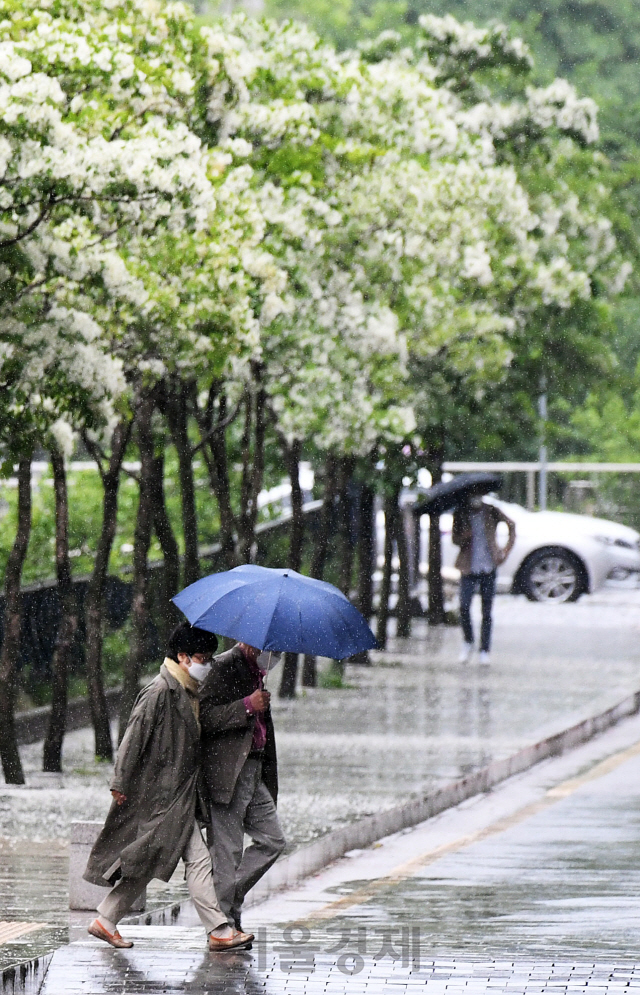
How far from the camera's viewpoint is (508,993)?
7.27m

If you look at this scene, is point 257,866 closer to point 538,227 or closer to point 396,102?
point 396,102

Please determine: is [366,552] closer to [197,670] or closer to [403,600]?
[403,600]

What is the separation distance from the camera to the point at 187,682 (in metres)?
8.45

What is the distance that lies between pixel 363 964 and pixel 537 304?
15.7 metres

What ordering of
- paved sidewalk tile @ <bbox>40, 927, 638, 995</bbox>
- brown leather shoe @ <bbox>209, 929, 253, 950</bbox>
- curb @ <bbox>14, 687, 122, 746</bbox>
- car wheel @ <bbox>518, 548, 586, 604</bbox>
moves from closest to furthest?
paved sidewalk tile @ <bbox>40, 927, 638, 995</bbox>
brown leather shoe @ <bbox>209, 929, 253, 950</bbox>
curb @ <bbox>14, 687, 122, 746</bbox>
car wheel @ <bbox>518, 548, 586, 604</bbox>

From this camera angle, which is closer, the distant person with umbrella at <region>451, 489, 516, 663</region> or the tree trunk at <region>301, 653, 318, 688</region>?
the tree trunk at <region>301, 653, 318, 688</region>

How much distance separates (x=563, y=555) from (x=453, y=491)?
6.11 m

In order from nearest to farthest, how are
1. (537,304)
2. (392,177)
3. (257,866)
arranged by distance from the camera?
(257,866)
(392,177)
(537,304)

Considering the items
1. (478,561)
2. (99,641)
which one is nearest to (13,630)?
(99,641)

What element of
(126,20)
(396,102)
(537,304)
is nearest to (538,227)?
(537,304)

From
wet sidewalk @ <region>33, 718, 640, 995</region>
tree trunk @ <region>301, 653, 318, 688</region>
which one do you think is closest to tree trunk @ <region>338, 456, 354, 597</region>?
tree trunk @ <region>301, 653, 318, 688</region>

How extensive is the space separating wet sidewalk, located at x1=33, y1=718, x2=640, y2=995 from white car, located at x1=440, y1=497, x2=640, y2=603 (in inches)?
696

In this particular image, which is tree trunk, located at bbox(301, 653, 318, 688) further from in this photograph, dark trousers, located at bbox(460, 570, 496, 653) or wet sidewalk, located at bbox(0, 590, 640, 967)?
dark trousers, located at bbox(460, 570, 496, 653)

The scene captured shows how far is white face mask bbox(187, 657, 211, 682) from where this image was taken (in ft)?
27.8
